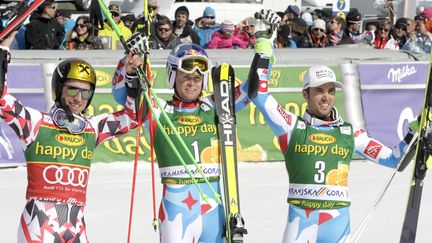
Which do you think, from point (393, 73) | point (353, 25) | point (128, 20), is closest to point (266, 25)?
point (393, 73)

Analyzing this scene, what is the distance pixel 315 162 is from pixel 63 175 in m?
1.73

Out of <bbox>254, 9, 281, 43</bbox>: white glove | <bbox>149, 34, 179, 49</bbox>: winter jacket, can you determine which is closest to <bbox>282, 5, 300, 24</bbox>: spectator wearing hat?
<bbox>149, 34, 179, 49</bbox>: winter jacket

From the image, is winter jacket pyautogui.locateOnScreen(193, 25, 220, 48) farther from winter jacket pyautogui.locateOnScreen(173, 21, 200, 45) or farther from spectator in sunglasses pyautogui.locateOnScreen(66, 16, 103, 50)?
spectator in sunglasses pyautogui.locateOnScreen(66, 16, 103, 50)

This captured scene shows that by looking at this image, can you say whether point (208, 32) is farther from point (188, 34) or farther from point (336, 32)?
point (336, 32)

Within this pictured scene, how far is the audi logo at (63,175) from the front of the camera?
6.86 meters

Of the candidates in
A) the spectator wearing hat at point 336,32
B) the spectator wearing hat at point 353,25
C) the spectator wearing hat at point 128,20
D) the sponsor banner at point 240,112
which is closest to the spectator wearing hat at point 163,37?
the sponsor banner at point 240,112

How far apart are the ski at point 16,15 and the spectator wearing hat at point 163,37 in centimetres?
735

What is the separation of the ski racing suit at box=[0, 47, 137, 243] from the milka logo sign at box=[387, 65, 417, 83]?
316 inches

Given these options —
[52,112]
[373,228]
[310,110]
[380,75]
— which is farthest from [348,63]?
[52,112]

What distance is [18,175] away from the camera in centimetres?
1277

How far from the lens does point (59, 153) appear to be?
22.6ft

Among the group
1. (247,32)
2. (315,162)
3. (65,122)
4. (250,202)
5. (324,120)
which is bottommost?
(250,202)

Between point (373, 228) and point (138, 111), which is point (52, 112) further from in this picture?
point (373, 228)

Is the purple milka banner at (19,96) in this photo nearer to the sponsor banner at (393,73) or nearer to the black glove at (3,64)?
the sponsor banner at (393,73)
